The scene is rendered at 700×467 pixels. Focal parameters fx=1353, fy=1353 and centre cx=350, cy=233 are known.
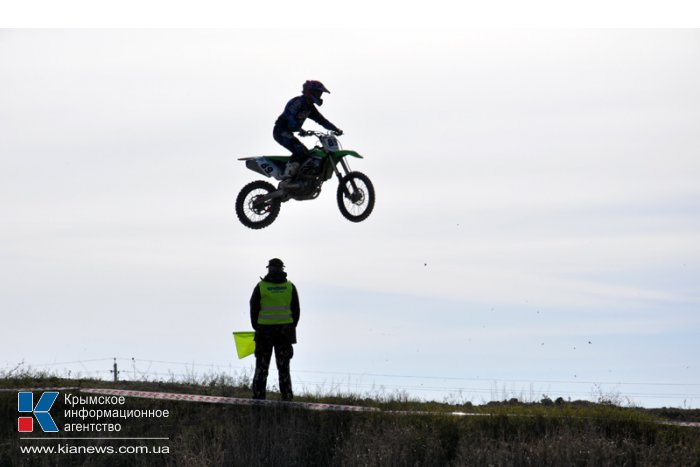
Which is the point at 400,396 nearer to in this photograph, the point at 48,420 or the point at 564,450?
the point at 564,450

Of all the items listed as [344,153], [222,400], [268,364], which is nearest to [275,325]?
[268,364]

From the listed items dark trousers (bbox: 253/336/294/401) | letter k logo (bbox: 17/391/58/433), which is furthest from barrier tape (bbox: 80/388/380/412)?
letter k logo (bbox: 17/391/58/433)

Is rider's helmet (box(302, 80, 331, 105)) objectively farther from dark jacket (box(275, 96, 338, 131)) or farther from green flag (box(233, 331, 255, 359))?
green flag (box(233, 331, 255, 359))

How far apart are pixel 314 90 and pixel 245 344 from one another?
449 cm

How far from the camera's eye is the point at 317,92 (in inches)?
882

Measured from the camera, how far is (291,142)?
23.2 metres

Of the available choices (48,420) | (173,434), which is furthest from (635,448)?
(48,420)

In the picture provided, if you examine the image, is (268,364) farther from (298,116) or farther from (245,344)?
(298,116)

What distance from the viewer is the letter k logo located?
21406 millimetres

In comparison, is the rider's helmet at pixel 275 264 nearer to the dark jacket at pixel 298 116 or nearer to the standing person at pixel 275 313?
the standing person at pixel 275 313

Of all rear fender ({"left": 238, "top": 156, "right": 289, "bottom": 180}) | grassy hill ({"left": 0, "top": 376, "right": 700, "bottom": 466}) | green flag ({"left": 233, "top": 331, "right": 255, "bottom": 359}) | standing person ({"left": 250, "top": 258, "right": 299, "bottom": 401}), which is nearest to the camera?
grassy hill ({"left": 0, "top": 376, "right": 700, "bottom": 466})

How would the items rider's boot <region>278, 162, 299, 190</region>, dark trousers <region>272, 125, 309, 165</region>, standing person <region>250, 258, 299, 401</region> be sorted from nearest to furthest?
standing person <region>250, 258, 299, 401</region> < dark trousers <region>272, 125, 309, 165</region> < rider's boot <region>278, 162, 299, 190</region>

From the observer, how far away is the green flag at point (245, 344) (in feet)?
67.9

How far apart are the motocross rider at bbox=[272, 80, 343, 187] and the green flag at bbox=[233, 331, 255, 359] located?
3732 mm
